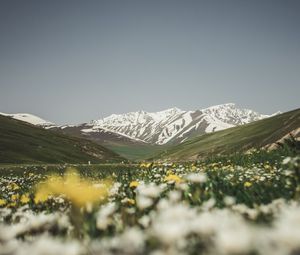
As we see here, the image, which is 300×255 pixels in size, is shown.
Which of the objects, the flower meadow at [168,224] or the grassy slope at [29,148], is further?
the grassy slope at [29,148]

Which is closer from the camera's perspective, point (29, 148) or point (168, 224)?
point (168, 224)

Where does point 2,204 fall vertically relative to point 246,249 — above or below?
below

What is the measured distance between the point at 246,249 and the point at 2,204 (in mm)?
9322

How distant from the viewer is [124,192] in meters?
10.2

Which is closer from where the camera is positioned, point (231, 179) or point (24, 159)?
point (231, 179)

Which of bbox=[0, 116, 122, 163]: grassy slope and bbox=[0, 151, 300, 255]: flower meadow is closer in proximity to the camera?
bbox=[0, 151, 300, 255]: flower meadow

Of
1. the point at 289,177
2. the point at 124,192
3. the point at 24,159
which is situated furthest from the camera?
the point at 24,159

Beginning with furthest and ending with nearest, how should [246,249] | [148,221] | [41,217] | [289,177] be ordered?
[289,177]
[41,217]
[148,221]
[246,249]

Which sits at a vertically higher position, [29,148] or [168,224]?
[29,148]

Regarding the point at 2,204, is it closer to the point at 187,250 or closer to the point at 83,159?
the point at 187,250

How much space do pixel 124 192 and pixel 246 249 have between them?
24.7 ft

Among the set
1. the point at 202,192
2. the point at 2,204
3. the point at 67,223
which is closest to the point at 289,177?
the point at 202,192

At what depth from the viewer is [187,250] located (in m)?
3.87

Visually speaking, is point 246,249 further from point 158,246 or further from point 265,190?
point 265,190
